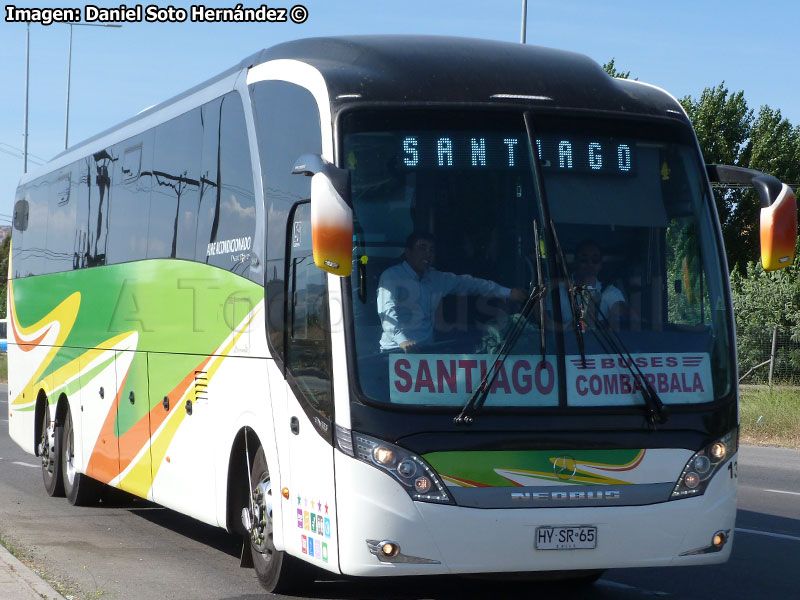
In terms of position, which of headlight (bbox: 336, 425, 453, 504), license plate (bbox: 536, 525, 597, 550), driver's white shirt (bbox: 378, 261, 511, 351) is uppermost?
driver's white shirt (bbox: 378, 261, 511, 351)

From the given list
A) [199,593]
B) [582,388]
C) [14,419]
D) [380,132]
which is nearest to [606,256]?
[582,388]

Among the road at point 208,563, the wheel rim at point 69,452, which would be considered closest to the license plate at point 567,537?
the road at point 208,563

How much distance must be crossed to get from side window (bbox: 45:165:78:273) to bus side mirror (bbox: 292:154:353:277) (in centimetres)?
826

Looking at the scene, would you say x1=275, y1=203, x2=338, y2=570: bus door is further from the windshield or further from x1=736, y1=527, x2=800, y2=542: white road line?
x1=736, y1=527, x2=800, y2=542: white road line

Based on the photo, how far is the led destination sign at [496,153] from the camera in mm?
7648

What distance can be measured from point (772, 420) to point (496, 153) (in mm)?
17159

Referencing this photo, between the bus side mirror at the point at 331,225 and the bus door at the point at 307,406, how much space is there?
0.82 m

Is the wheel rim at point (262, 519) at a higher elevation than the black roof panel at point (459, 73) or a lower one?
lower

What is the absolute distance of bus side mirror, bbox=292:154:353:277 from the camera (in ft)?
22.3

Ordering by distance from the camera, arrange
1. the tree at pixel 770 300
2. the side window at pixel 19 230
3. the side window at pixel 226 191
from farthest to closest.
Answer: the tree at pixel 770 300
the side window at pixel 19 230
the side window at pixel 226 191

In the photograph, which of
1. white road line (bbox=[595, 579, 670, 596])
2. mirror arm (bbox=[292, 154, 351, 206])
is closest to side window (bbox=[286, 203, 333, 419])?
mirror arm (bbox=[292, 154, 351, 206])

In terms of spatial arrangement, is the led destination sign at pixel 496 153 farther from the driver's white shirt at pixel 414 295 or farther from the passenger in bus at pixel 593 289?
the driver's white shirt at pixel 414 295

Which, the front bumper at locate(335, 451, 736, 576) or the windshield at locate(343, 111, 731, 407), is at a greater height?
the windshield at locate(343, 111, 731, 407)

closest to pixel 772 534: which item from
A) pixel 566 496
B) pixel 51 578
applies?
pixel 566 496
